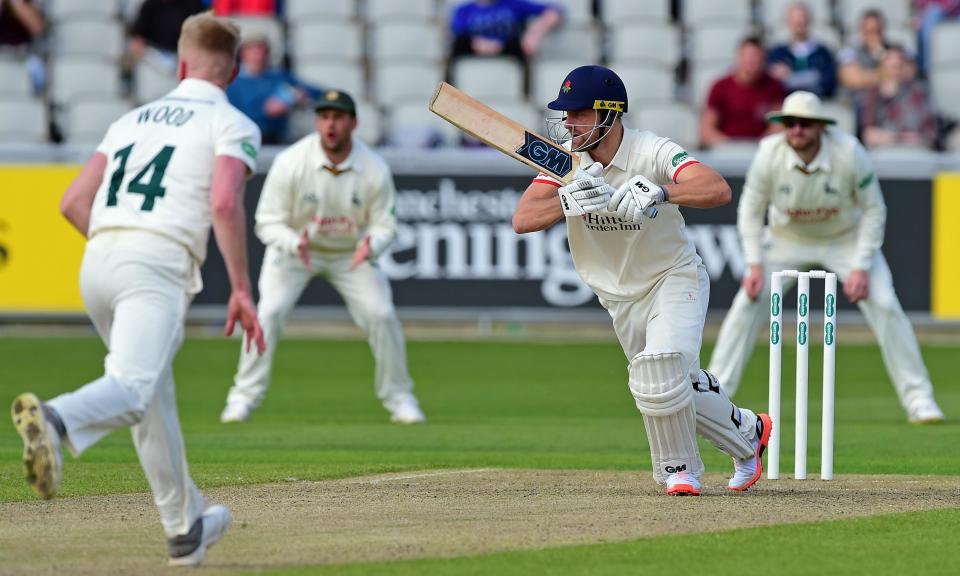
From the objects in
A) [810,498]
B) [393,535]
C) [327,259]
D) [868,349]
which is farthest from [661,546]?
[868,349]

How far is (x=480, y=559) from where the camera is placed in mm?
5633

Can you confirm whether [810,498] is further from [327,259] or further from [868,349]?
[868,349]

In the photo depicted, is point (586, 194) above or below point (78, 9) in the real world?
below

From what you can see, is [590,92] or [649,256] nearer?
[590,92]

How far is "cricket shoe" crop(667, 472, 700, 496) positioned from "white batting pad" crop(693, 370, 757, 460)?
0.23 m

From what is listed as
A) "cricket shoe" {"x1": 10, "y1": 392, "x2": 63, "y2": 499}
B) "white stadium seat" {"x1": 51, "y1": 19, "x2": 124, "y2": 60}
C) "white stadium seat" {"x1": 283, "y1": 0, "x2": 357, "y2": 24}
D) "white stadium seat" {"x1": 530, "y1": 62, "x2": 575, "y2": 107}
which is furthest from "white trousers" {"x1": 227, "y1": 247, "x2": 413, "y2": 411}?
"white stadium seat" {"x1": 51, "y1": 19, "x2": 124, "y2": 60}

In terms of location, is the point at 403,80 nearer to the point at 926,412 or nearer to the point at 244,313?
the point at 926,412

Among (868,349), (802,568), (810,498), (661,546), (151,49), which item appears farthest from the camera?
(151,49)

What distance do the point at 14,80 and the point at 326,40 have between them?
337 centimetres

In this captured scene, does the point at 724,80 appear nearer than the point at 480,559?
No

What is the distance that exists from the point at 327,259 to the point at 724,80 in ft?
22.1

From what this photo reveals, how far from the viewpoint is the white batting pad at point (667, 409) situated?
22.8ft

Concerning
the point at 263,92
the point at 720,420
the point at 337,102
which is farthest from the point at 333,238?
the point at 263,92

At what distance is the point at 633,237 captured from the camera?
716cm
